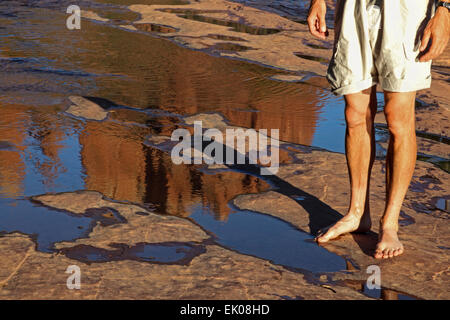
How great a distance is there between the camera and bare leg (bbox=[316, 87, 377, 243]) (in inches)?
111

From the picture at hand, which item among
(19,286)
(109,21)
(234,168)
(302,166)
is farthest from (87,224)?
(109,21)

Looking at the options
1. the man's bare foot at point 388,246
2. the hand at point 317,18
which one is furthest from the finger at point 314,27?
the man's bare foot at point 388,246

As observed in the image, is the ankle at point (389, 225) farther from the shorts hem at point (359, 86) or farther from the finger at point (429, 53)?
the finger at point (429, 53)

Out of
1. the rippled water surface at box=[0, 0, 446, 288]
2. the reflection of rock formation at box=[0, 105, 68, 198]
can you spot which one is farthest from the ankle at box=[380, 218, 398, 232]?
the reflection of rock formation at box=[0, 105, 68, 198]

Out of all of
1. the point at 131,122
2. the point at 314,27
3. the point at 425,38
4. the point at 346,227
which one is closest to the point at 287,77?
the point at 131,122

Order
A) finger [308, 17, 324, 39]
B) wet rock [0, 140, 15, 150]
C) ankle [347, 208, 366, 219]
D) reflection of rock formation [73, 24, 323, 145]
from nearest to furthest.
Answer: ankle [347, 208, 366, 219], finger [308, 17, 324, 39], wet rock [0, 140, 15, 150], reflection of rock formation [73, 24, 323, 145]

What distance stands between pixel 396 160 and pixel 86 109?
2430mm

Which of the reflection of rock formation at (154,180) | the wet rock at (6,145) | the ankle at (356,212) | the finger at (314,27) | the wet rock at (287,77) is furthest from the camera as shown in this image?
the wet rock at (287,77)

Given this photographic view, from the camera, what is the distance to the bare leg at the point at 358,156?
9.27ft

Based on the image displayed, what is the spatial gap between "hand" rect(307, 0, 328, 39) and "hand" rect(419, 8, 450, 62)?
1.64 ft

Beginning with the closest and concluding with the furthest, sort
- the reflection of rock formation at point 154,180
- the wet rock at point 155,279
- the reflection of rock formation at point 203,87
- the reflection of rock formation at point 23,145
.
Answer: the wet rock at point 155,279 < the reflection of rock formation at point 154,180 < the reflection of rock formation at point 23,145 < the reflection of rock formation at point 203,87

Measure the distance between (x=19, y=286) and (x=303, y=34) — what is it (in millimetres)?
5889

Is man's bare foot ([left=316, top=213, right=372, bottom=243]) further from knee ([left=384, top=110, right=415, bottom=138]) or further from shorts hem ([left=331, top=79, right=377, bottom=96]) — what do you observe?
shorts hem ([left=331, top=79, right=377, bottom=96])

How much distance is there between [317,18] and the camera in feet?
9.79
